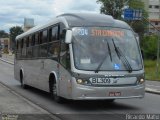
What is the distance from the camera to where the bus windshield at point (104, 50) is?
14398 millimetres

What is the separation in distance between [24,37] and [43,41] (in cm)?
504

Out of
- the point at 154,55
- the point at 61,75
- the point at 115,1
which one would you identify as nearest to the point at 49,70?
the point at 61,75

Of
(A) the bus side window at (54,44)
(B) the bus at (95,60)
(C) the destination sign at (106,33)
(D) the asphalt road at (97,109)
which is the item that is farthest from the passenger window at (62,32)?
(D) the asphalt road at (97,109)

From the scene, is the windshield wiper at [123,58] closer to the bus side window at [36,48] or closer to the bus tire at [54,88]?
the bus tire at [54,88]

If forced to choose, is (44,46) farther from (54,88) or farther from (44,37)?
(54,88)

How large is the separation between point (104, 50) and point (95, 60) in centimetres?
43

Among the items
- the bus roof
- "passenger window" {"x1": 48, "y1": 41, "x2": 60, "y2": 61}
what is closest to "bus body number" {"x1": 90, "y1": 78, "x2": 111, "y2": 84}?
the bus roof

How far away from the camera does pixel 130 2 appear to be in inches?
4798

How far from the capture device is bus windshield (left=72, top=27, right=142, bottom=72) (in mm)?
14398

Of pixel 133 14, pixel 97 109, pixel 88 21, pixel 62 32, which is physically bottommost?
pixel 97 109

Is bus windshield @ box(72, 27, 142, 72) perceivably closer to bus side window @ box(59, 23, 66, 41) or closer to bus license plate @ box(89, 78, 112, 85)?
bus license plate @ box(89, 78, 112, 85)

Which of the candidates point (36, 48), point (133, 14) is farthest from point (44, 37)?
point (133, 14)

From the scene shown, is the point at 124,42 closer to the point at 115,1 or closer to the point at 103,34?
the point at 103,34

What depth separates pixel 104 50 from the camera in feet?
47.9
